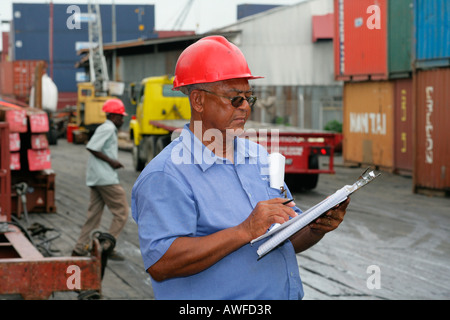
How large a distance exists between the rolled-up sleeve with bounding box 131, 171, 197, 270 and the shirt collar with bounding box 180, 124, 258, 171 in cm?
13

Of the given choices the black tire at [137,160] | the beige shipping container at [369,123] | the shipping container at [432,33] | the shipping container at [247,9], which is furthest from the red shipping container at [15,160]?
the shipping container at [247,9]

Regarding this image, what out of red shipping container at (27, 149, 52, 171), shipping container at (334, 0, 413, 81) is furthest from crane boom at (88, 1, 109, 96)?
red shipping container at (27, 149, 52, 171)

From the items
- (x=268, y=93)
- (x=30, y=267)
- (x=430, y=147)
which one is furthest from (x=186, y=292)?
(x=268, y=93)

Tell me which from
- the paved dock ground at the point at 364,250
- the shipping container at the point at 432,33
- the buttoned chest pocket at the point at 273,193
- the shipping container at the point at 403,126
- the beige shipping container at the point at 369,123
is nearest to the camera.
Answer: the buttoned chest pocket at the point at 273,193

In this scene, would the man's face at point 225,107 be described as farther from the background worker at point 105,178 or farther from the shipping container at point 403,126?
the shipping container at point 403,126

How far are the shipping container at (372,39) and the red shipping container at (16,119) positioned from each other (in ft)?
37.8

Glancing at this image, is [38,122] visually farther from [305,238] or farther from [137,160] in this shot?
[305,238]

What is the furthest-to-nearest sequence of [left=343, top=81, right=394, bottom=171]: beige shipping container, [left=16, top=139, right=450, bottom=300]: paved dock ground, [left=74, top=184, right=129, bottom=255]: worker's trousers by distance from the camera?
1. [left=343, top=81, right=394, bottom=171]: beige shipping container
2. [left=74, top=184, right=129, bottom=255]: worker's trousers
3. [left=16, top=139, right=450, bottom=300]: paved dock ground

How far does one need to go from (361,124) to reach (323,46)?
39.1ft

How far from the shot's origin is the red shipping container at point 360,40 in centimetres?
2298

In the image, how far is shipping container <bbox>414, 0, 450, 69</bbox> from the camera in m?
16.7

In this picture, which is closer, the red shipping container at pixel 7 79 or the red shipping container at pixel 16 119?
the red shipping container at pixel 16 119

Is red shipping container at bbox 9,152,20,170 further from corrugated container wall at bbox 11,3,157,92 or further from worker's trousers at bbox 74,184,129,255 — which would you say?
corrugated container wall at bbox 11,3,157,92

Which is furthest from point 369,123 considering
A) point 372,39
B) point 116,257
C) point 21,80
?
point 116,257
